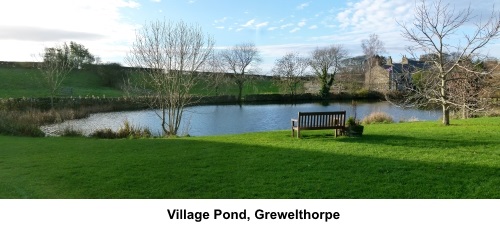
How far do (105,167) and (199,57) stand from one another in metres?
13.0

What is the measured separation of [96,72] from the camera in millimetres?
49094

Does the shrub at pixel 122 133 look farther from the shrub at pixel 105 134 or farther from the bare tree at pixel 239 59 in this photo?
the bare tree at pixel 239 59

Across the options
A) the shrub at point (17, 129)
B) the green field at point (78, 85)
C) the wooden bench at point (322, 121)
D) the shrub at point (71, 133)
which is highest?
the green field at point (78, 85)

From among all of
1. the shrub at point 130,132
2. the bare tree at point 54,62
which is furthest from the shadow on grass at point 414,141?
the bare tree at point 54,62

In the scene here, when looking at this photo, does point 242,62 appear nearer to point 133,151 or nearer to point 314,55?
point 314,55

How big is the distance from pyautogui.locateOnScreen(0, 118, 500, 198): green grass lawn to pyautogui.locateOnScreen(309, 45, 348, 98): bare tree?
35414 mm

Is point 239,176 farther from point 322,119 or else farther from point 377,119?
point 377,119

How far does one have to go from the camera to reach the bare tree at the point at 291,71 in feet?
160

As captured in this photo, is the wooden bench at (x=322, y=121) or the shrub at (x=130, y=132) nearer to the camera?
the wooden bench at (x=322, y=121)

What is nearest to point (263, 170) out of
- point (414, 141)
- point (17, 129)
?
point (414, 141)

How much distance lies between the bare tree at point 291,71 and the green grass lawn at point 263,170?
→ 3810cm

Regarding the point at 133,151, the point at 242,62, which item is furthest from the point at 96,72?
the point at 133,151

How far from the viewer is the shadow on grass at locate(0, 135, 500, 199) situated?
5875 mm

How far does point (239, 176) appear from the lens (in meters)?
6.84
